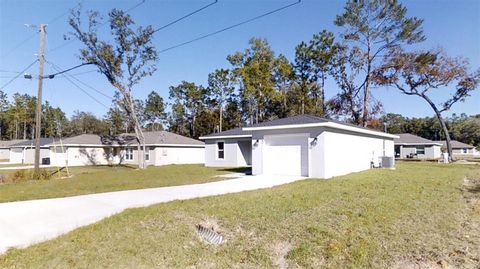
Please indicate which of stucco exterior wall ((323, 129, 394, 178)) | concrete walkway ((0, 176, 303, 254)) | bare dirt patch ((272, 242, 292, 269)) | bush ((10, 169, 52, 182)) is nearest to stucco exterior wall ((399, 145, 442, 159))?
stucco exterior wall ((323, 129, 394, 178))

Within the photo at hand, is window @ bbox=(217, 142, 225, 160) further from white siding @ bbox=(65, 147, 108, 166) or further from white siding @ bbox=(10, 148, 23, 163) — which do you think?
white siding @ bbox=(10, 148, 23, 163)

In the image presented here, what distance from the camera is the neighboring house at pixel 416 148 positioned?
147 feet

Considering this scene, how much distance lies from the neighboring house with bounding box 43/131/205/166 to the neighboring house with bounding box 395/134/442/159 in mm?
30387

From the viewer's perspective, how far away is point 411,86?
3325 centimetres

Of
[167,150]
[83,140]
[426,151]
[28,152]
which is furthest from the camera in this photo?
[426,151]

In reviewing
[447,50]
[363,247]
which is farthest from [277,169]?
[447,50]

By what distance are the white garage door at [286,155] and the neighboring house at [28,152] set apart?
26646 millimetres

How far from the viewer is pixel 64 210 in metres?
7.77

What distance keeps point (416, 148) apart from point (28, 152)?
168 feet

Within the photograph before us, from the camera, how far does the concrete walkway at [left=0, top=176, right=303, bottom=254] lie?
5.82 meters

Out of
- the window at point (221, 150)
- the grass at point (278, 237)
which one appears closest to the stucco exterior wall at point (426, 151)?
the window at point (221, 150)

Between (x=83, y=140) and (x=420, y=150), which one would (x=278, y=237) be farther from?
(x=420, y=150)

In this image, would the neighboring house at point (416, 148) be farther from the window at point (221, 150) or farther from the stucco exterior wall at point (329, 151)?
the window at point (221, 150)

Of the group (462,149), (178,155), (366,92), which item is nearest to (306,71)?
(366,92)
